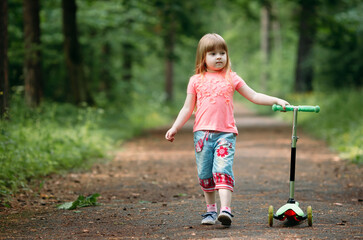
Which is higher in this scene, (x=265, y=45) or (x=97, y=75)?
(x=265, y=45)

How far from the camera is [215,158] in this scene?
5.01 m

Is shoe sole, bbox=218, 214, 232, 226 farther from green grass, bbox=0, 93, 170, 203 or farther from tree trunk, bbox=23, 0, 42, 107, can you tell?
tree trunk, bbox=23, 0, 42, 107

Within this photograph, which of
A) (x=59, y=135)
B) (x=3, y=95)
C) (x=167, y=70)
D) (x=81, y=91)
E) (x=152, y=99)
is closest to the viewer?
(x=3, y=95)

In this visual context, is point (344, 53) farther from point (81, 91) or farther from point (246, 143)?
point (81, 91)

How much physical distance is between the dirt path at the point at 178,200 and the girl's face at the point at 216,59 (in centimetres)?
156

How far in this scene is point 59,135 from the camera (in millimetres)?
10523

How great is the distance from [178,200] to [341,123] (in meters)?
9.50

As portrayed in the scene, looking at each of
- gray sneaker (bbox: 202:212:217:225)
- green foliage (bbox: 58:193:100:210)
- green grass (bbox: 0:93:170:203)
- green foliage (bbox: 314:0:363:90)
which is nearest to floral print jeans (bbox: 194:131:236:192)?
gray sneaker (bbox: 202:212:217:225)

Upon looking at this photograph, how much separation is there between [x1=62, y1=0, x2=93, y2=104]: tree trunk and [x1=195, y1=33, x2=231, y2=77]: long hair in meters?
11.0

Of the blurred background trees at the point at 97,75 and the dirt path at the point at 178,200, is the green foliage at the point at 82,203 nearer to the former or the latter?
the dirt path at the point at 178,200

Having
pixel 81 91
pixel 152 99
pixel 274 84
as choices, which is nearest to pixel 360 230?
pixel 81 91

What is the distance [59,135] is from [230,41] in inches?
1639

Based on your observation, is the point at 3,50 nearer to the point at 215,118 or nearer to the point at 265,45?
the point at 215,118

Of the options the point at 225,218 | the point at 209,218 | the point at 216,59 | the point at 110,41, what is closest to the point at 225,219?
the point at 225,218
